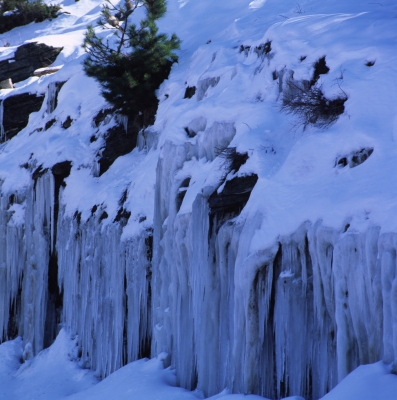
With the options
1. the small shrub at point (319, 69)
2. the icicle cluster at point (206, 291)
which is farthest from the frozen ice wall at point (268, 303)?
the small shrub at point (319, 69)

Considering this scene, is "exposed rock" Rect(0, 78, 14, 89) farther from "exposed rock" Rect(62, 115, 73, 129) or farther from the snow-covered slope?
"exposed rock" Rect(62, 115, 73, 129)

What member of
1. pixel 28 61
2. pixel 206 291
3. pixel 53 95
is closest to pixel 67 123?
pixel 53 95

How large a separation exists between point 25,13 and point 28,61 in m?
7.31

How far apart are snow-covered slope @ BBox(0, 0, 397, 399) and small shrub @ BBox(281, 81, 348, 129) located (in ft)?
0.29

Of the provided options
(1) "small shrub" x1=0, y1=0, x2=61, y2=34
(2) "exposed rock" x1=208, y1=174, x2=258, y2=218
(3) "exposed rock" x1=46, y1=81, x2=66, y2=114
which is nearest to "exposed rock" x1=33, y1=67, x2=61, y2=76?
(3) "exposed rock" x1=46, y1=81, x2=66, y2=114

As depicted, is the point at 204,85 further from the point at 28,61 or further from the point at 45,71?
the point at 28,61

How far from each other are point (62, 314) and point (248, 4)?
8.68m

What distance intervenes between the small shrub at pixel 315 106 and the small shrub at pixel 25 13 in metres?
23.2

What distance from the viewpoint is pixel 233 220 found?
25.8 ft

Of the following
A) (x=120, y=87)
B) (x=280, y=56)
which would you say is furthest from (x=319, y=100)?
(x=120, y=87)

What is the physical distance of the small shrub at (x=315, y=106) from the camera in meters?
7.75

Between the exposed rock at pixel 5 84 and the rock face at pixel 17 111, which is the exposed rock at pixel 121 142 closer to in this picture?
the rock face at pixel 17 111

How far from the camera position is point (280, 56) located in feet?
32.7

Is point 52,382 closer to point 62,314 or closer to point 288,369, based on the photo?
point 62,314
